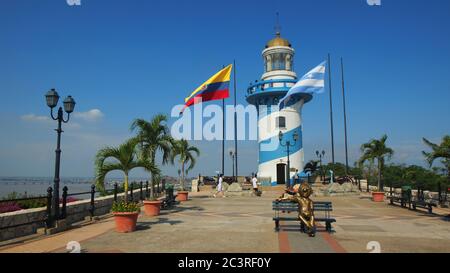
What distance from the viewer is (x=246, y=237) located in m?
9.68

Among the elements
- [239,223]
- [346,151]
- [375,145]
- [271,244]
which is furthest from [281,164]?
[271,244]

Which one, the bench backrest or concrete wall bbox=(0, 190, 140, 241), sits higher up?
the bench backrest

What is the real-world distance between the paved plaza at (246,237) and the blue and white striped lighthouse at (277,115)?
74.4ft

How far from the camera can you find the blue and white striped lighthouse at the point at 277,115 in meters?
36.3

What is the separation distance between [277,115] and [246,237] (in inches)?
1116

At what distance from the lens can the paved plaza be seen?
27.3ft

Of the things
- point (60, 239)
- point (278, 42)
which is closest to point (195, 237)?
point (60, 239)

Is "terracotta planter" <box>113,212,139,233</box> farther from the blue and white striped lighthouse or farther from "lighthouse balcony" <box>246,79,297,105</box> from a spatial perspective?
"lighthouse balcony" <box>246,79,297,105</box>

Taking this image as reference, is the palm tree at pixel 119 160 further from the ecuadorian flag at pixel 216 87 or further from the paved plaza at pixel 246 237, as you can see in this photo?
the ecuadorian flag at pixel 216 87

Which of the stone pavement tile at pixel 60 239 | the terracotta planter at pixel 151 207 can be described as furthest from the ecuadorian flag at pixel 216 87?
the stone pavement tile at pixel 60 239

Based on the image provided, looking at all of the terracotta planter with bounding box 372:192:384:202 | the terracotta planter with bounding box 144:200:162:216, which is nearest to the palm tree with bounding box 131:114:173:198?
the terracotta planter with bounding box 144:200:162:216

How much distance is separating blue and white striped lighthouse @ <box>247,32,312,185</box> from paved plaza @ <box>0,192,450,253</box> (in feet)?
74.4
